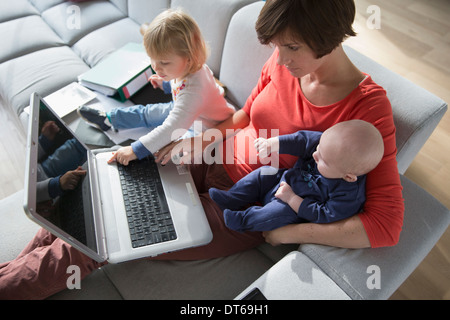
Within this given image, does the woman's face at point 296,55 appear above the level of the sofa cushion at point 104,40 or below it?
above

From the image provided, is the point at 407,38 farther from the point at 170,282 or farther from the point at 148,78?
the point at 170,282

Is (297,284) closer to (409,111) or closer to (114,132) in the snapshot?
(409,111)

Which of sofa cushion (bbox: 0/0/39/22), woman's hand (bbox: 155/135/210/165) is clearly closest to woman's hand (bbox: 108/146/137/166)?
woman's hand (bbox: 155/135/210/165)

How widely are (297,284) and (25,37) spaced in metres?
2.21

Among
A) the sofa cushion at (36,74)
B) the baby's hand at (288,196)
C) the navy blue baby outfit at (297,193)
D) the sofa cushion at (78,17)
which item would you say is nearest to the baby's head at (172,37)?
the navy blue baby outfit at (297,193)

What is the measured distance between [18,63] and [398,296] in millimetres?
2469

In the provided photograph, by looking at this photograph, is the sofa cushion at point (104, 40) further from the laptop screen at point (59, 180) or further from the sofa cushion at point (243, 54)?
the laptop screen at point (59, 180)

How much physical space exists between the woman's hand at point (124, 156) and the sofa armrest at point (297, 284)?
2.25ft

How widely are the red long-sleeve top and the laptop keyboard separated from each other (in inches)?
12.4

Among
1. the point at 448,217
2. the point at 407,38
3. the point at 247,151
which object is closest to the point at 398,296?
the point at 448,217

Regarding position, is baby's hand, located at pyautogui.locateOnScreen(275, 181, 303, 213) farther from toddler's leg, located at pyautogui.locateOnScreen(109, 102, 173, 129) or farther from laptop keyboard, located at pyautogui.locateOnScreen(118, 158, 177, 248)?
toddler's leg, located at pyautogui.locateOnScreen(109, 102, 173, 129)

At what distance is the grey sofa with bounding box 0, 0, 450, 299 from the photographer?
3.11 ft

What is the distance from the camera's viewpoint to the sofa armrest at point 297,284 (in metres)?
0.92

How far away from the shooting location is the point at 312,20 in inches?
33.7
